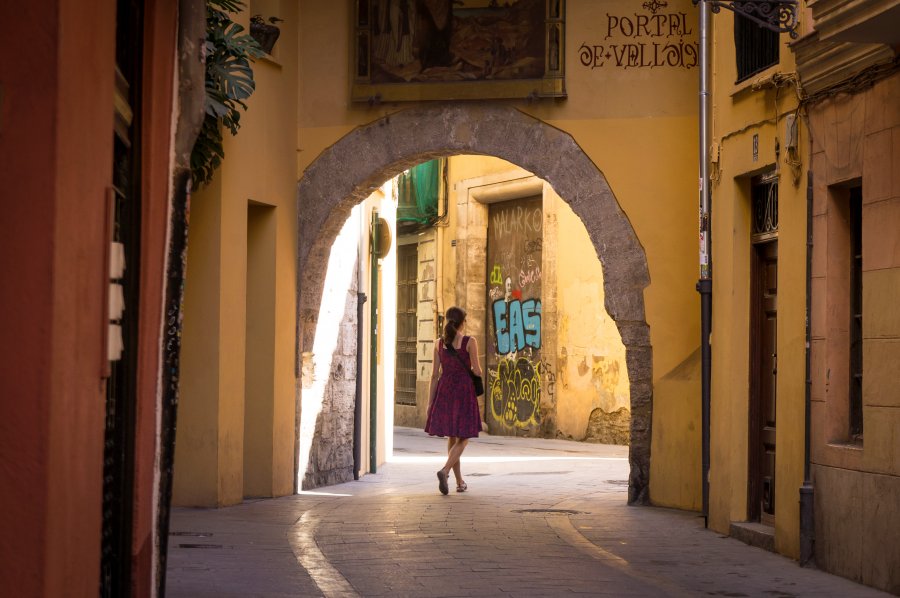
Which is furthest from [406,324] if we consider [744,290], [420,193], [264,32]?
[744,290]

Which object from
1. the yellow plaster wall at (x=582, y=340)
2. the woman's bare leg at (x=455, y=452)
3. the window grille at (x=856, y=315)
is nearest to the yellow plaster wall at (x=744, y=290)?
the window grille at (x=856, y=315)

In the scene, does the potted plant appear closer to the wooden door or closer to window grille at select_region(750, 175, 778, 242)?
window grille at select_region(750, 175, 778, 242)

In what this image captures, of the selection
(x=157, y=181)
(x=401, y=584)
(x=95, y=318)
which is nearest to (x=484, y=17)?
(x=401, y=584)

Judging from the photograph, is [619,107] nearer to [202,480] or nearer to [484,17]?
[484,17]

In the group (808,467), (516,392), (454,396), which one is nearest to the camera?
(808,467)

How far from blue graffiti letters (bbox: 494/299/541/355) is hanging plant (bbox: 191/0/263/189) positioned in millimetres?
12257

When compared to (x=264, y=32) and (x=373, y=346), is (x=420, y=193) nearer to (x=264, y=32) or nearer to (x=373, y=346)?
(x=373, y=346)

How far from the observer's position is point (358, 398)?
50.5 feet

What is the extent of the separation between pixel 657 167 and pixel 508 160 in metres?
1.39

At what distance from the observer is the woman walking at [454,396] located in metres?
13.5

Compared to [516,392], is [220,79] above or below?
above

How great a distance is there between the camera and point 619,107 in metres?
13.5

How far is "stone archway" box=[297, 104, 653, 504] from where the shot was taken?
13117mm

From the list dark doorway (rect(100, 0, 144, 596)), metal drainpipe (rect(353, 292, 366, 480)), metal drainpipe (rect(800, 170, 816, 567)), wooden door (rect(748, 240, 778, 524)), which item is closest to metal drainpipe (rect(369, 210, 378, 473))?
metal drainpipe (rect(353, 292, 366, 480))
